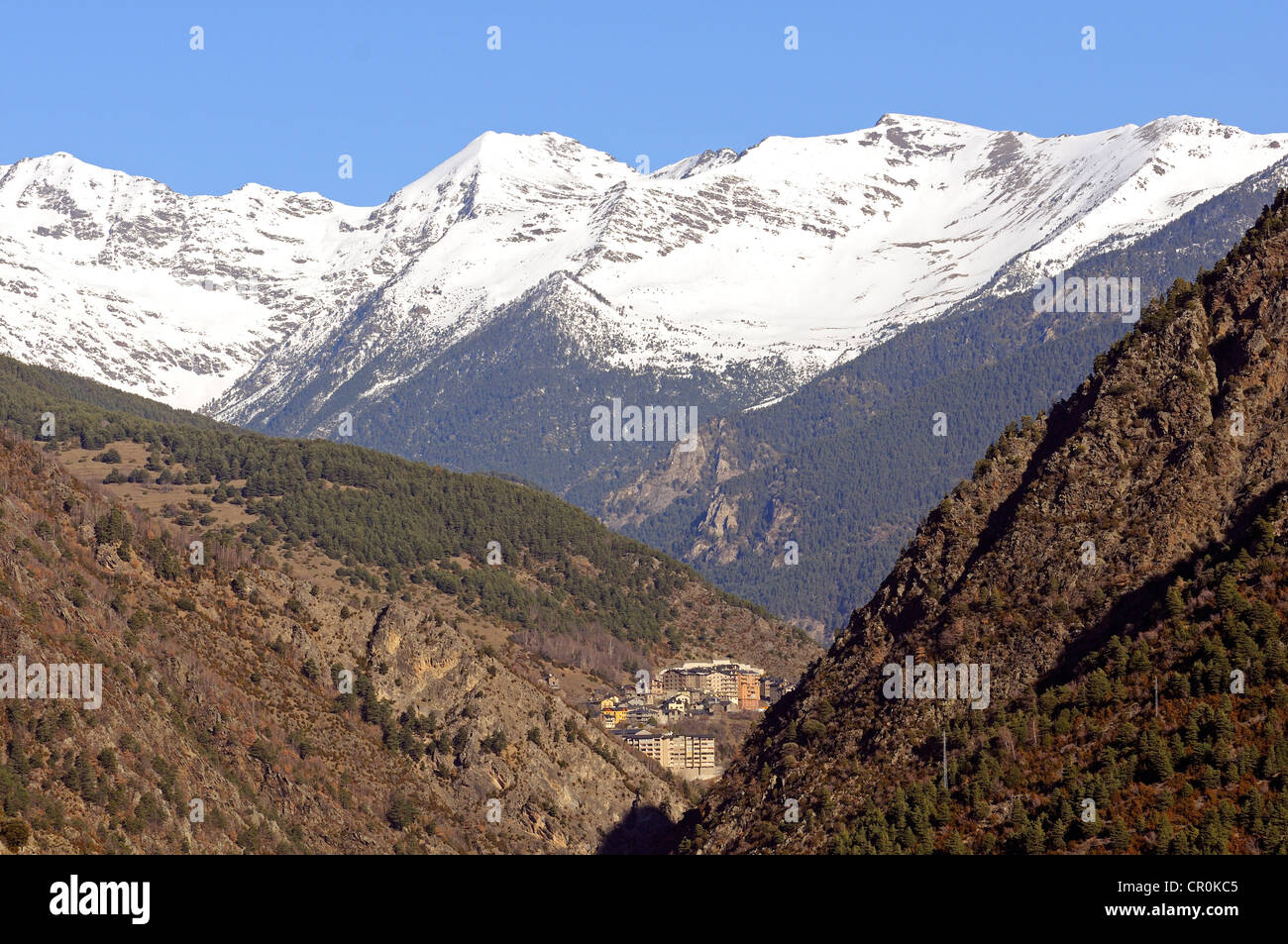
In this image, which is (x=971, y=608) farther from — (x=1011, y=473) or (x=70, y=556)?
(x=70, y=556)

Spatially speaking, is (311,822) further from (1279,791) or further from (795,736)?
(1279,791)

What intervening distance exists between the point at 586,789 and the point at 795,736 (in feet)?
167

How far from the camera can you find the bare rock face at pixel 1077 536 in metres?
140

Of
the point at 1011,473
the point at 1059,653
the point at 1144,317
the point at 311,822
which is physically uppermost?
the point at 1144,317

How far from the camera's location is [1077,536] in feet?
473

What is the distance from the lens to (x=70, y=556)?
196m

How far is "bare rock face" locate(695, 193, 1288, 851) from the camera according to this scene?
458 feet

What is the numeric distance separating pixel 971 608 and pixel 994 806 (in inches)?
769

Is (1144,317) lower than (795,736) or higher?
higher
